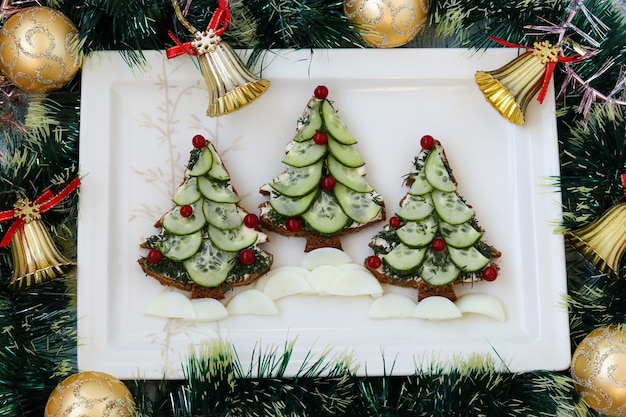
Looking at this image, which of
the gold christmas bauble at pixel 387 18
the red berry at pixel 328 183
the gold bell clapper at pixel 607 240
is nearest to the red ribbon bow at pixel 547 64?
the gold christmas bauble at pixel 387 18

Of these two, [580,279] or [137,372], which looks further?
[580,279]

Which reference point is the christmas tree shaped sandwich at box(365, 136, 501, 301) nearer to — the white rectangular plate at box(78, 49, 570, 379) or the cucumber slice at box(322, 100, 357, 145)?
the white rectangular plate at box(78, 49, 570, 379)

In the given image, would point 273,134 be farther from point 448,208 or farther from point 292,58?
point 448,208

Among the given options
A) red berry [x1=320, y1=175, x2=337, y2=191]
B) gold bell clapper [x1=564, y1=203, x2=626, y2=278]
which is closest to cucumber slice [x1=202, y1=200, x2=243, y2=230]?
red berry [x1=320, y1=175, x2=337, y2=191]

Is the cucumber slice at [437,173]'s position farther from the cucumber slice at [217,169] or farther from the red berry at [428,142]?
the cucumber slice at [217,169]

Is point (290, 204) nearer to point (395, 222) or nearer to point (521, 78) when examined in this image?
point (395, 222)

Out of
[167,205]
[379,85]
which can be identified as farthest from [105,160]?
[379,85]

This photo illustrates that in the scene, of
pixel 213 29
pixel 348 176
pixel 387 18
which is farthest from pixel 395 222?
pixel 213 29
